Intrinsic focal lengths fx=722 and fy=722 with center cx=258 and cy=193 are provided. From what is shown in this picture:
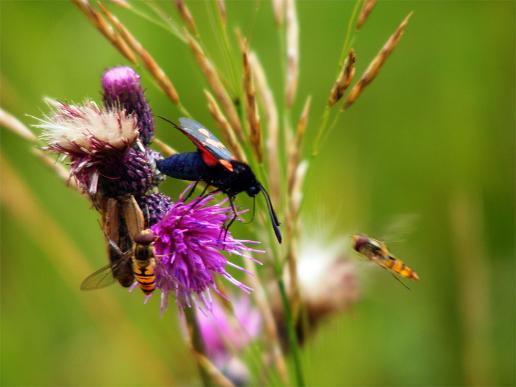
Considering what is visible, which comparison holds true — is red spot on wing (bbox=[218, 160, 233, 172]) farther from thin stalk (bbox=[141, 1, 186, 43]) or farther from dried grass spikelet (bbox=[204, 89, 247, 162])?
thin stalk (bbox=[141, 1, 186, 43])

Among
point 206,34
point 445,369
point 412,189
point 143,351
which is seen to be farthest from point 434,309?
point 206,34

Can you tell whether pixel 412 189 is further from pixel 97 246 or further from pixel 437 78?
pixel 97 246

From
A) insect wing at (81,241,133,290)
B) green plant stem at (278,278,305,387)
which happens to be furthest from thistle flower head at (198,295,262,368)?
insect wing at (81,241,133,290)

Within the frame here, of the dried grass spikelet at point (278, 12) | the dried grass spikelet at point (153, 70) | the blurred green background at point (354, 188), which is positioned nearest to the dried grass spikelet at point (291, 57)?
the dried grass spikelet at point (278, 12)

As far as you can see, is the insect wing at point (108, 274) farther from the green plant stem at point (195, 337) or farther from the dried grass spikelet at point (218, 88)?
the dried grass spikelet at point (218, 88)

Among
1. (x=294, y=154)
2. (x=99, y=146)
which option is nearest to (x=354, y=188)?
(x=294, y=154)

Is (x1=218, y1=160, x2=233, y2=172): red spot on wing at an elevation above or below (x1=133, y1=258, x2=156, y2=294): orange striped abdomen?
above
